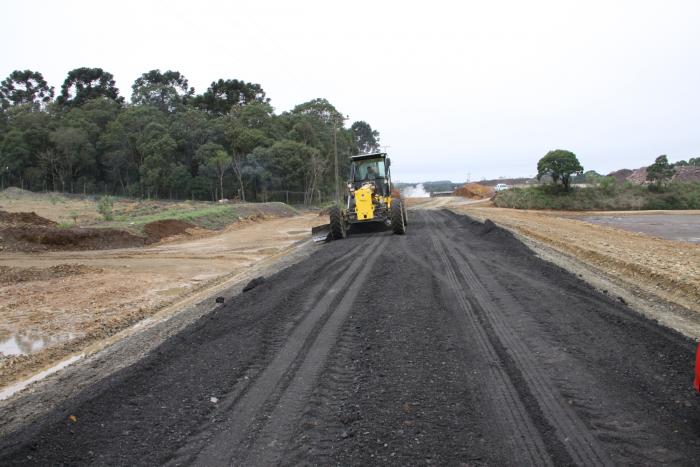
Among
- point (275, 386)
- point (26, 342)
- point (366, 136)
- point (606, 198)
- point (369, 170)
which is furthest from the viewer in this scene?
point (366, 136)

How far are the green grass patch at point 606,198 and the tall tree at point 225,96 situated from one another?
142 ft

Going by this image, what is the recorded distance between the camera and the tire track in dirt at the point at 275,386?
3658 millimetres

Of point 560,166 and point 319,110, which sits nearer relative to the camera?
point 560,166

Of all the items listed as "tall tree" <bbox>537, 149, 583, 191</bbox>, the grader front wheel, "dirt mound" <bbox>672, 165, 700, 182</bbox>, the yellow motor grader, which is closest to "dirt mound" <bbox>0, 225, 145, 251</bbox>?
the grader front wheel

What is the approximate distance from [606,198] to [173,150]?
42289mm

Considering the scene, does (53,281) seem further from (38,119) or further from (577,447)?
(38,119)

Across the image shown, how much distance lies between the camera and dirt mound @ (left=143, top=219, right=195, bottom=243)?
21231mm

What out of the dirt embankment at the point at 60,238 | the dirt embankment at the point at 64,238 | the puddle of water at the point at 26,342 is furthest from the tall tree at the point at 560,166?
the puddle of water at the point at 26,342

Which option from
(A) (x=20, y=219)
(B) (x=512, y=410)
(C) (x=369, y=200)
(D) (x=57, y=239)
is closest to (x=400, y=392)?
(B) (x=512, y=410)

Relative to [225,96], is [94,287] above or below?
below

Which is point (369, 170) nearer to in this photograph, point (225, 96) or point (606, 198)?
point (606, 198)

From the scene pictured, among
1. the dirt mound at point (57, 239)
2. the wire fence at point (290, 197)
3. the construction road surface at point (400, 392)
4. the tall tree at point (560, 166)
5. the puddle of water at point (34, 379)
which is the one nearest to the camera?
the construction road surface at point (400, 392)

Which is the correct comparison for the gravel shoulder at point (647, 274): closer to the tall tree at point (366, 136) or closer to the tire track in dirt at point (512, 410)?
the tire track in dirt at point (512, 410)

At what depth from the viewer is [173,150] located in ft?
160
